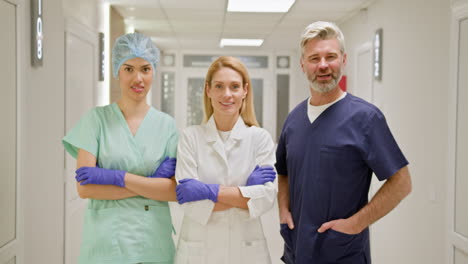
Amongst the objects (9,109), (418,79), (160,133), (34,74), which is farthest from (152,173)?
(418,79)

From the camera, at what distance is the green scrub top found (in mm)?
1779

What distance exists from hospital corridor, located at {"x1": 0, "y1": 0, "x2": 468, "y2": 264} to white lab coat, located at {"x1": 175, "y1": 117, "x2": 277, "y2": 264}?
0.02 meters

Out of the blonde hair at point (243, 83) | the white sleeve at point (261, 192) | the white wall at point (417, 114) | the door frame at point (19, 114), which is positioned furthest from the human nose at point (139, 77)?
the white wall at point (417, 114)

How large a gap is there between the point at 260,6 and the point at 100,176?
13.8 ft

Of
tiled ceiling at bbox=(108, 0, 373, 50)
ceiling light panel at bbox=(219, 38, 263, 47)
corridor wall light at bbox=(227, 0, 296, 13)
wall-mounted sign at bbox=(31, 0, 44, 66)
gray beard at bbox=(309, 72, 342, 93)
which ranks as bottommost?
gray beard at bbox=(309, 72, 342, 93)

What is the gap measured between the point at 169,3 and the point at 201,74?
4920 mm

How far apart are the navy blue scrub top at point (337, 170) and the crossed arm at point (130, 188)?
504 mm

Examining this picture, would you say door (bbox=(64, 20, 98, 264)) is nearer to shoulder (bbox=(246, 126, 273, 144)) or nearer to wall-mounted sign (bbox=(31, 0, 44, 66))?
wall-mounted sign (bbox=(31, 0, 44, 66))

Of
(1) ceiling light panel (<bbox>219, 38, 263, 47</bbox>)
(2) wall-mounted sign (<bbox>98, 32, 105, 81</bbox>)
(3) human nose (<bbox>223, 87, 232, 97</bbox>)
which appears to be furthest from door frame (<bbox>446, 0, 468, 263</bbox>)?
(1) ceiling light panel (<bbox>219, 38, 263, 47</bbox>)

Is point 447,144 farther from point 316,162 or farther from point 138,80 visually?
point 138,80

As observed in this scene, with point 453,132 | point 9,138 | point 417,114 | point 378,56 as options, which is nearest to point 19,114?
point 9,138

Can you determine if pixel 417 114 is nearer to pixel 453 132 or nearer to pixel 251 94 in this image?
pixel 453 132

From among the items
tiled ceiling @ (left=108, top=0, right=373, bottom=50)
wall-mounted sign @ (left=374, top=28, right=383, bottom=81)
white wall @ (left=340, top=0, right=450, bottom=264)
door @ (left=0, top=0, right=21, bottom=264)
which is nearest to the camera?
door @ (left=0, top=0, right=21, bottom=264)

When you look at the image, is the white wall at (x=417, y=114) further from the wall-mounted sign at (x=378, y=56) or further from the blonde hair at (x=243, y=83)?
the blonde hair at (x=243, y=83)
